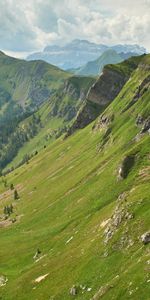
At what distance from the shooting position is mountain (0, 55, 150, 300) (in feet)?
189

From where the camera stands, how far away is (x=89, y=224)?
8944 cm

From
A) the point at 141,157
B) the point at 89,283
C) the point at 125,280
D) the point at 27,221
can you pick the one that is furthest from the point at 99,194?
the point at 125,280

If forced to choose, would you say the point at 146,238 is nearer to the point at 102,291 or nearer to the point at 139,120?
the point at 102,291

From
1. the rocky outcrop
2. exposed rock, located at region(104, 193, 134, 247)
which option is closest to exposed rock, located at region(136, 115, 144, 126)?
the rocky outcrop

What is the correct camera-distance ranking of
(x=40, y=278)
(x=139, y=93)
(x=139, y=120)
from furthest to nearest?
(x=139, y=93), (x=139, y=120), (x=40, y=278)

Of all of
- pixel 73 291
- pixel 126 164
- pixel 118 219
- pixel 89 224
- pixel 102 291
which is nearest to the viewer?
pixel 102 291

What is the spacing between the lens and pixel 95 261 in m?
63.8

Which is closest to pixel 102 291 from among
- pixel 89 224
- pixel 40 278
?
pixel 40 278

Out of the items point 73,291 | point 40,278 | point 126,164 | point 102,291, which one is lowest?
point 40,278

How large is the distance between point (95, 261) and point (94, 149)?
382 feet

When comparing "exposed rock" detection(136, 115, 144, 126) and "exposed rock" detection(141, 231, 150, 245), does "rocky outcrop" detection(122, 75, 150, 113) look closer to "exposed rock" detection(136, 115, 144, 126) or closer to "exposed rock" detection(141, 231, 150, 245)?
"exposed rock" detection(136, 115, 144, 126)

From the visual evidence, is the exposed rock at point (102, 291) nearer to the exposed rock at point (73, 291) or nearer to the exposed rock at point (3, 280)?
the exposed rock at point (73, 291)

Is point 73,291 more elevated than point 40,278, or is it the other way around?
point 73,291

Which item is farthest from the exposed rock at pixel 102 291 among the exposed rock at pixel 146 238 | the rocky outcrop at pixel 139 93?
the rocky outcrop at pixel 139 93
